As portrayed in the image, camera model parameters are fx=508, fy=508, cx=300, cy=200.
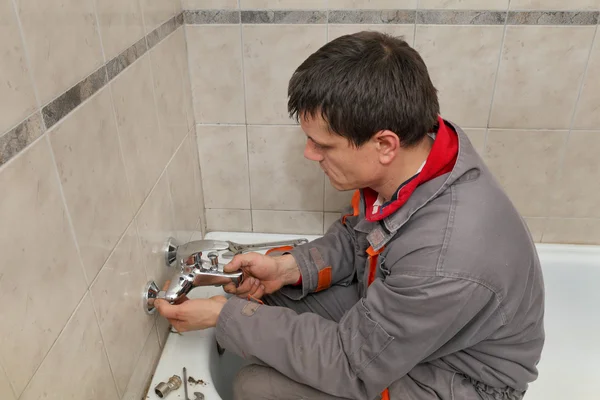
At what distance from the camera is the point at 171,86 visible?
1173mm

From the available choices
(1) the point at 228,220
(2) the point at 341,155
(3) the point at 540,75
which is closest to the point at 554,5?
(3) the point at 540,75

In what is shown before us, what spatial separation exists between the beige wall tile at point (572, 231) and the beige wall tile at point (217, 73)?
3.16ft

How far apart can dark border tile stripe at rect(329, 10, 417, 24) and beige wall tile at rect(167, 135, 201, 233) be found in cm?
49

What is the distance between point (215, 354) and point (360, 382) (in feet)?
1.33

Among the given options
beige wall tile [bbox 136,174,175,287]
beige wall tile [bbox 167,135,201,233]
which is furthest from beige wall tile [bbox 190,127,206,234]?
beige wall tile [bbox 136,174,175,287]

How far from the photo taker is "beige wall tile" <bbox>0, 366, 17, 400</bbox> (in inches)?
22.1

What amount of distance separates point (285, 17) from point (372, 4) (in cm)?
22

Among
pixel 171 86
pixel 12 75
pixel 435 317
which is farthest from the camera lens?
pixel 171 86

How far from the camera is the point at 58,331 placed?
0.68m

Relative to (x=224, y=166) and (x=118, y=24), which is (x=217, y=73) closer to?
(x=224, y=166)

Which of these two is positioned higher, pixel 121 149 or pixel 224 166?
pixel 121 149

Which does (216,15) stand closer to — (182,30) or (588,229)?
(182,30)

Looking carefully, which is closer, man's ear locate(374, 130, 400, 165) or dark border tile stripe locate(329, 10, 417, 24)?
man's ear locate(374, 130, 400, 165)

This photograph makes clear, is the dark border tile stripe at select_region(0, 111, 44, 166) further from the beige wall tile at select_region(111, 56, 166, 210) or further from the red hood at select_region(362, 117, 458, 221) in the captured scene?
the red hood at select_region(362, 117, 458, 221)
